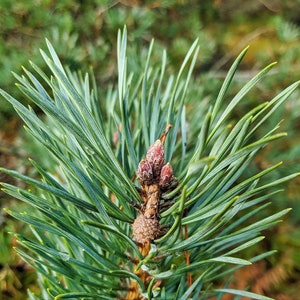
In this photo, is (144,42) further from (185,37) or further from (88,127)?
(88,127)

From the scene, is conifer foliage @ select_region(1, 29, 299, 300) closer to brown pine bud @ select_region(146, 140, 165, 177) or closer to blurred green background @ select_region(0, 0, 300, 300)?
brown pine bud @ select_region(146, 140, 165, 177)

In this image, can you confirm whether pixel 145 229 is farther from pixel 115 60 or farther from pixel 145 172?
pixel 115 60

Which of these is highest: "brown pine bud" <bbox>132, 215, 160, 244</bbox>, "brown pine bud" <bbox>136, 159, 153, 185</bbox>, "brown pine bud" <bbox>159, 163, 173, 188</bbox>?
"brown pine bud" <bbox>136, 159, 153, 185</bbox>

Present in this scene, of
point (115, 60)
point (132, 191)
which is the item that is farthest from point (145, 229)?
point (115, 60)

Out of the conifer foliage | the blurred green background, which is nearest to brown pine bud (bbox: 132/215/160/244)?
the conifer foliage

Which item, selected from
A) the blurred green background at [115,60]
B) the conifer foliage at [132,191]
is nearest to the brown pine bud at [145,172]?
the conifer foliage at [132,191]

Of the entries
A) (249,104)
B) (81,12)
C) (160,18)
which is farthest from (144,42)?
(249,104)
